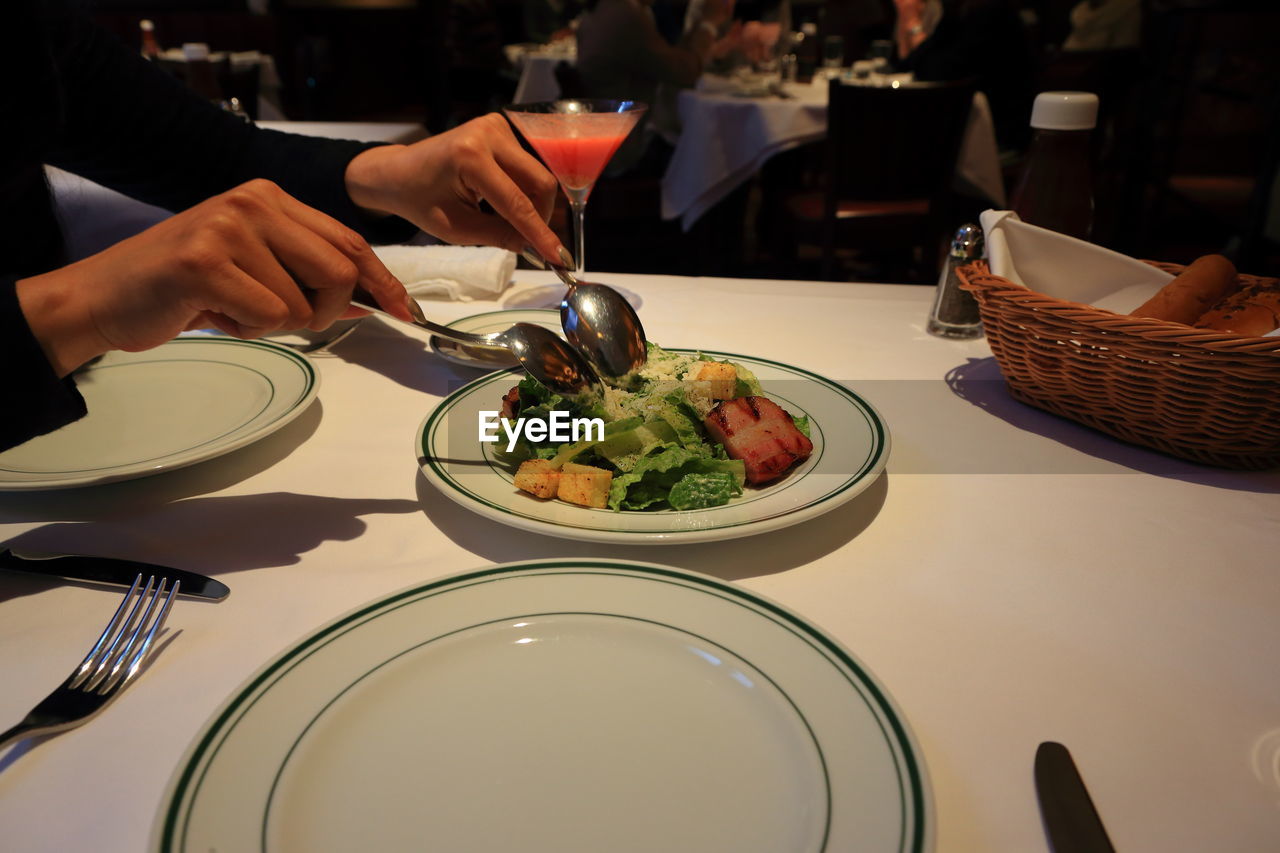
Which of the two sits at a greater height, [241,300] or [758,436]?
[241,300]

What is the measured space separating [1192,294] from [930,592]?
0.51m

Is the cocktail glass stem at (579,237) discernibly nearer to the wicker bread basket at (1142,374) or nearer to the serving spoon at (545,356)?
the serving spoon at (545,356)

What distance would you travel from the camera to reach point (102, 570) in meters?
0.62

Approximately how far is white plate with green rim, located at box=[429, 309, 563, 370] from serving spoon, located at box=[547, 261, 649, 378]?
0.33 ft

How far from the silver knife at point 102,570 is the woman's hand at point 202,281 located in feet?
0.56

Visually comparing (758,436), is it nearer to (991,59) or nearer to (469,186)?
(469,186)

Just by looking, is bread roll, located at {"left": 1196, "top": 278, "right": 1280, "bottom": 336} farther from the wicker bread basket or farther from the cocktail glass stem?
the cocktail glass stem

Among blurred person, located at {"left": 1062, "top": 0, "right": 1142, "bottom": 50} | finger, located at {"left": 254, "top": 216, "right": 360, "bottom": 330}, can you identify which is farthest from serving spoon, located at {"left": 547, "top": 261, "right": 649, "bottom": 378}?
blurred person, located at {"left": 1062, "top": 0, "right": 1142, "bottom": 50}

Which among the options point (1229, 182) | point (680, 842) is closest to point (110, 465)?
point (680, 842)

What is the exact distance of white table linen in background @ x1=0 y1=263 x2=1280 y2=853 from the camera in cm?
45

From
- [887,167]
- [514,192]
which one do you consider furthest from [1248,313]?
[887,167]

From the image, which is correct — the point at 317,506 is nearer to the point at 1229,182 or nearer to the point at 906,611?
the point at 906,611

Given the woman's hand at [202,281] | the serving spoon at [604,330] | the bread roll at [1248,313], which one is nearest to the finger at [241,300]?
the woman's hand at [202,281]

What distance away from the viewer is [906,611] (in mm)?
601
